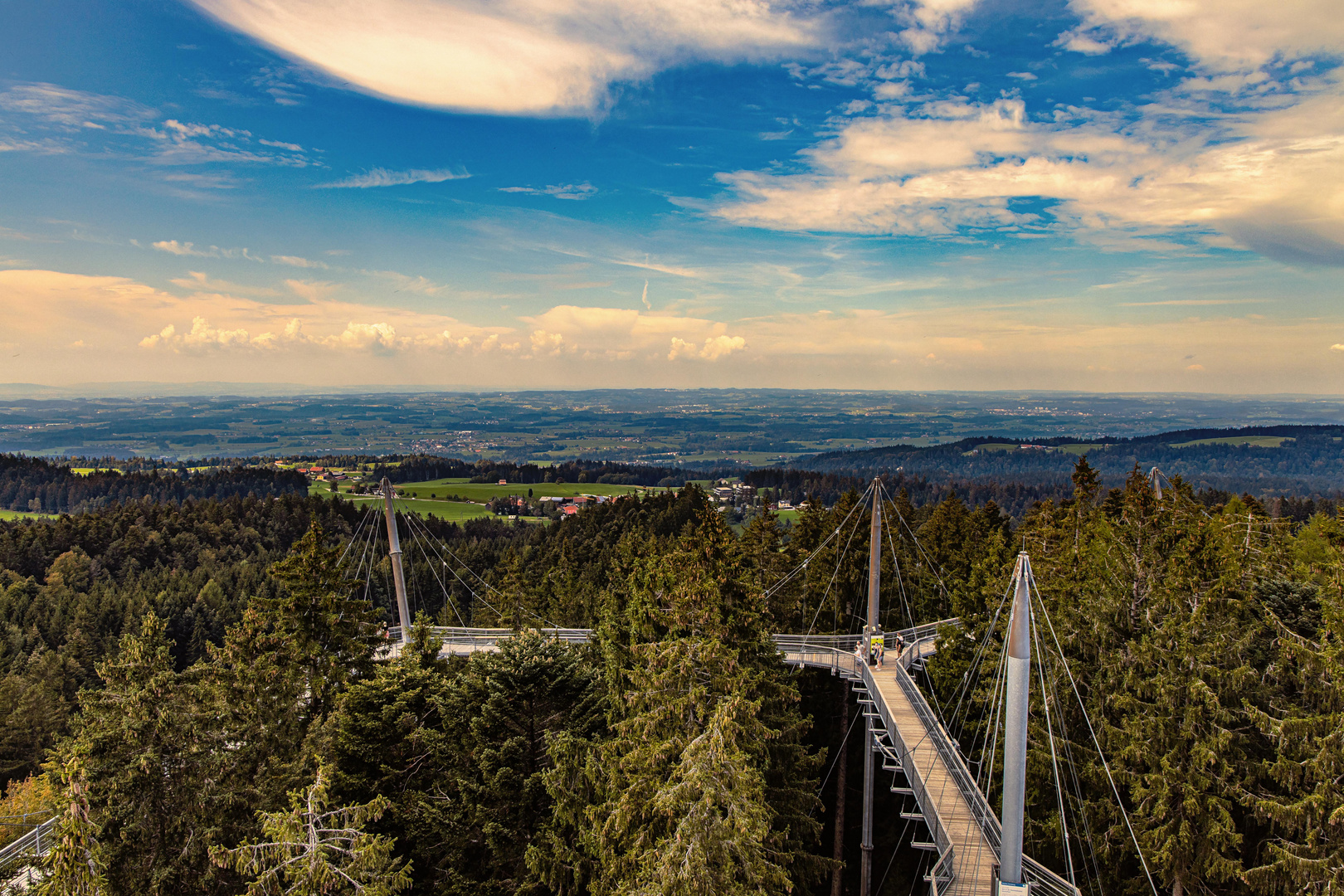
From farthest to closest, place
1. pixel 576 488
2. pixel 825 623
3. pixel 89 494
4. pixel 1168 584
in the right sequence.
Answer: pixel 576 488 < pixel 89 494 < pixel 825 623 < pixel 1168 584

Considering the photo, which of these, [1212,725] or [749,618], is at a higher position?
[749,618]

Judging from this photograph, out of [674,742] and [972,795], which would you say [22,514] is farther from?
[972,795]

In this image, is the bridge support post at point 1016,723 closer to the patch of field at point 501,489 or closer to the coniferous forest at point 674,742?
the coniferous forest at point 674,742

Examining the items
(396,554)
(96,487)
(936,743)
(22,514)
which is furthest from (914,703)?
(22,514)

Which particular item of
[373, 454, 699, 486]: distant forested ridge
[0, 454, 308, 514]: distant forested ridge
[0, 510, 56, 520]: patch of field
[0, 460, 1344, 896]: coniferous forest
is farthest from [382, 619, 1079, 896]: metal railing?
[373, 454, 699, 486]: distant forested ridge

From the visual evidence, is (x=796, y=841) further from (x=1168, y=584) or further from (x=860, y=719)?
(x=860, y=719)

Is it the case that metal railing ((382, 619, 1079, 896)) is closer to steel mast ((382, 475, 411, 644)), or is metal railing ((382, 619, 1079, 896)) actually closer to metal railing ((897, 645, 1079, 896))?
metal railing ((897, 645, 1079, 896))

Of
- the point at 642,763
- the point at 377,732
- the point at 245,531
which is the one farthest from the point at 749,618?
the point at 245,531
